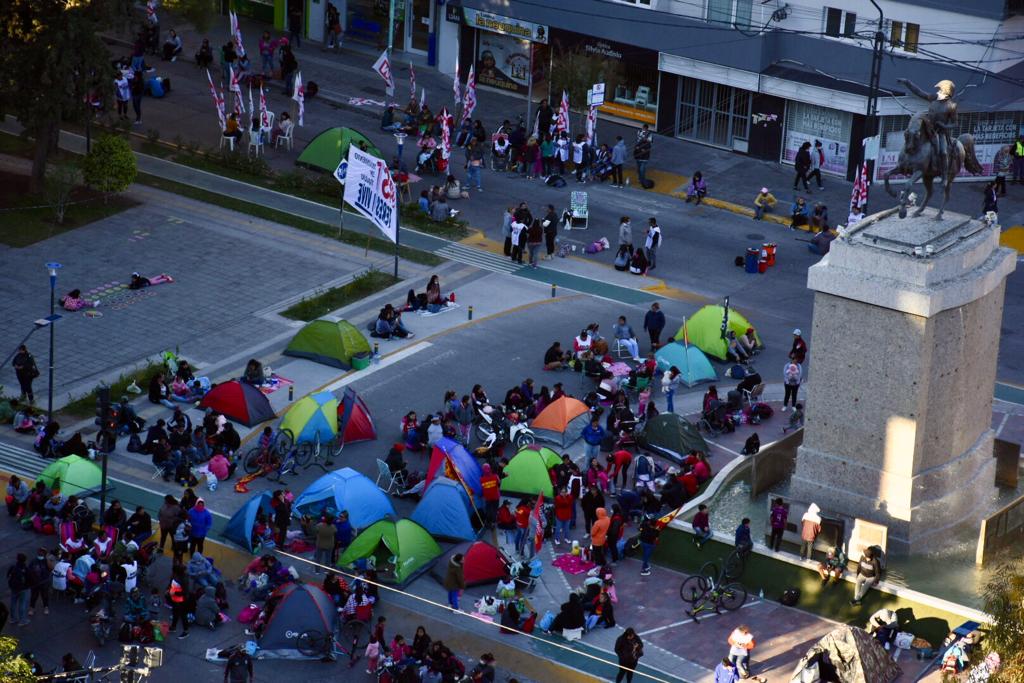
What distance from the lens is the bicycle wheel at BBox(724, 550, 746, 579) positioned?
37.3 m

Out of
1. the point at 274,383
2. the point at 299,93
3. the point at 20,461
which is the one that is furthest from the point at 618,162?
the point at 20,461

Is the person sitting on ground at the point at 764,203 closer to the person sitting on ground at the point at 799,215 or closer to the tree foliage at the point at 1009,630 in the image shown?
the person sitting on ground at the point at 799,215

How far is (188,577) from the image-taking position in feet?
117

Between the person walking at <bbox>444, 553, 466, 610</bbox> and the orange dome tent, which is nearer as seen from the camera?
the person walking at <bbox>444, 553, 466, 610</bbox>

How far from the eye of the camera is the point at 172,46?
69875 millimetres

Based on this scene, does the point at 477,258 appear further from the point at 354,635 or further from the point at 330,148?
the point at 354,635

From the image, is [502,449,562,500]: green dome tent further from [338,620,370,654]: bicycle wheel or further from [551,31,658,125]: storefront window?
[551,31,658,125]: storefront window

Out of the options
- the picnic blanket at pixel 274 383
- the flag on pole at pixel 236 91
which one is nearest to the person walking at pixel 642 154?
the flag on pole at pixel 236 91

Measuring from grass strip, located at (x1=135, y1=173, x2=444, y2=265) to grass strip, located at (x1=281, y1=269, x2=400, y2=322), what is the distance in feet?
5.99

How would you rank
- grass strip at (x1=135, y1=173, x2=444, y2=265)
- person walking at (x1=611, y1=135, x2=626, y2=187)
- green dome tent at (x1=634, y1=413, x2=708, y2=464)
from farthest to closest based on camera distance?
person walking at (x1=611, y1=135, x2=626, y2=187)
grass strip at (x1=135, y1=173, x2=444, y2=265)
green dome tent at (x1=634, y1=413, x2=708, y2=464)

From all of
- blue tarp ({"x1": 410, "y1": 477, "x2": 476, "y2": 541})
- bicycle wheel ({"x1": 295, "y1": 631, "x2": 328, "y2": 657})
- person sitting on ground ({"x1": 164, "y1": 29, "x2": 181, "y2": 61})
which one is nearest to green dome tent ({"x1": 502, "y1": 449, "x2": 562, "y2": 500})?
blue tarp ({"x1": 410, "y1": 477, "x2": 476, "y2": 541})

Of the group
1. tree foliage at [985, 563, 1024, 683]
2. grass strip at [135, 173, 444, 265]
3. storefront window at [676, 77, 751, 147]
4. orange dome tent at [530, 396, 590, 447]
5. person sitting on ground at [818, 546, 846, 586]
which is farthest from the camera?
storefront window at [676, 77, 751, 147]

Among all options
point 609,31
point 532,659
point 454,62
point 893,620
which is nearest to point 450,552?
point 532,659

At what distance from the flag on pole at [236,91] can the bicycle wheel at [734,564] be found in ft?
105
